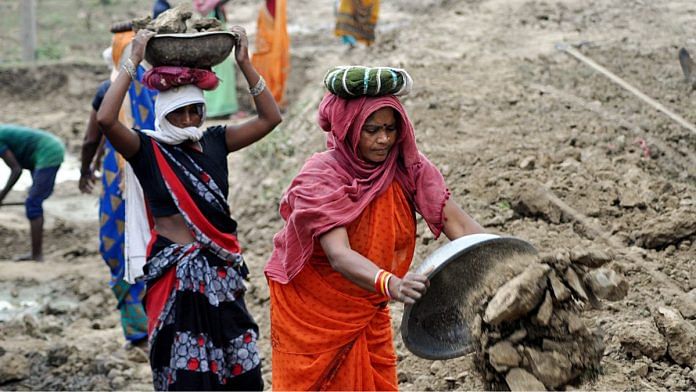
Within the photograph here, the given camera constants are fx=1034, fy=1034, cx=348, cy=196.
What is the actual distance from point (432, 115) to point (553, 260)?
16.6 ft

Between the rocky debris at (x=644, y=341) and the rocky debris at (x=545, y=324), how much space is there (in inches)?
46.8

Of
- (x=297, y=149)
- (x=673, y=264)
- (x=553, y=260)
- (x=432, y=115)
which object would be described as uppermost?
(x=553, y=260)

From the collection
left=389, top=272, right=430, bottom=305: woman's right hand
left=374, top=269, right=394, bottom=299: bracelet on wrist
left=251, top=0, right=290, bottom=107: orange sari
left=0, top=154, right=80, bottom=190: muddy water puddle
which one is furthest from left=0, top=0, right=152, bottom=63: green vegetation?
left=389, top=272, right=430, bottom=305: woman's right hand

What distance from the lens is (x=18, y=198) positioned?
34.9ft

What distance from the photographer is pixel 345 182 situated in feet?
12.0

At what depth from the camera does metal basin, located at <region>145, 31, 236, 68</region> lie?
4316 mm

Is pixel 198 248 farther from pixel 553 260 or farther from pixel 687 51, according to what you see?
pixel 687 51

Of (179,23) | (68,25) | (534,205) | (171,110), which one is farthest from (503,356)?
(68,25)

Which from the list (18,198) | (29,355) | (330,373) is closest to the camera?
(330,373)

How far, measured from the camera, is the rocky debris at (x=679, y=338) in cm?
432

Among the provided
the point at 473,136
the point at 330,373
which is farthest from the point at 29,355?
the point at 473,136

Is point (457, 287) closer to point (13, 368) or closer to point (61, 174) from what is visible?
point (13, 368)

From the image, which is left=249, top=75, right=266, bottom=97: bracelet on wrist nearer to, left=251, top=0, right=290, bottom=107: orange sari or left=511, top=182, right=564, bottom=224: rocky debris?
left=511, top=182, right=564, bottom=224: rocky debris

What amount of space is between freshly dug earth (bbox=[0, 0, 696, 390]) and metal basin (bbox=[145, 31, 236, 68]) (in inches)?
55.0
